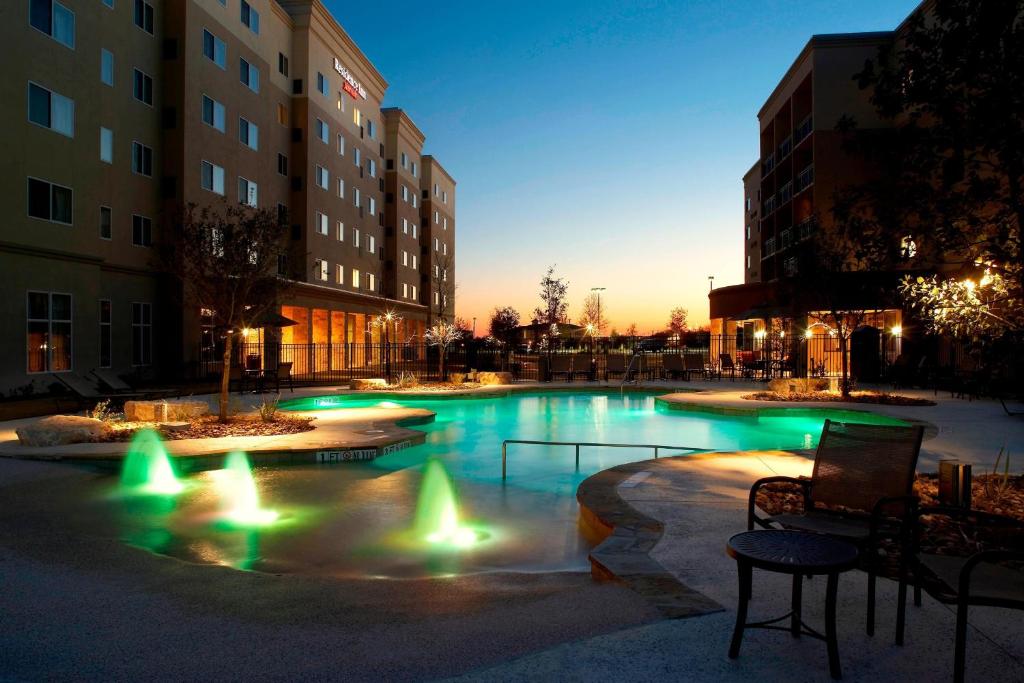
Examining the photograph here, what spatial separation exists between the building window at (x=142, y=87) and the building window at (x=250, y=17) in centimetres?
613

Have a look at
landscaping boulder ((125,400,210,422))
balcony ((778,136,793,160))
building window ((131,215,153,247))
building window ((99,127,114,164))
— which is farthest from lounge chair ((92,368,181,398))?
balcony ((778,136,793,160))

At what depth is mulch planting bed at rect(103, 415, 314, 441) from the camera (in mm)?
11242

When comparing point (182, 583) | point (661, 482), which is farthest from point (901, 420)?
point (182, 583)

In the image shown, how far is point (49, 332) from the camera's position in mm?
17000

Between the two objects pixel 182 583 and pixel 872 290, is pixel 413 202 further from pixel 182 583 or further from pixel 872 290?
pixel 182 583

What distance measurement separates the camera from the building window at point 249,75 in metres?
27.1

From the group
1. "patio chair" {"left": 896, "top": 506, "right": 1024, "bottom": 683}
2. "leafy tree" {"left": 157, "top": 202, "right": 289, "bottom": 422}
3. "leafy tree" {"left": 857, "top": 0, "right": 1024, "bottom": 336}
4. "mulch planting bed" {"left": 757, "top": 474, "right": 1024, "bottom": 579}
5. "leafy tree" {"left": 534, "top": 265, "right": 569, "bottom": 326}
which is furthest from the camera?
"leafy tree" {"left": 534, "top": 265, "right": 569, "bottom": 326}

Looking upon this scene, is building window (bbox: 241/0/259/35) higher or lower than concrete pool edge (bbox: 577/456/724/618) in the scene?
higher

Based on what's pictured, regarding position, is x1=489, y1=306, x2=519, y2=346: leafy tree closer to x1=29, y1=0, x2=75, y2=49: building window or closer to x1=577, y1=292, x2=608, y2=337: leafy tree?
x1=577, y1=292, x2=608, y2=337: leafy tree

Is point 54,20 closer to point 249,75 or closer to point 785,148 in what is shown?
A: point 249,75

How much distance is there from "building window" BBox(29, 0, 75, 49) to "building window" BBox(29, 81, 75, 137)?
1476mm

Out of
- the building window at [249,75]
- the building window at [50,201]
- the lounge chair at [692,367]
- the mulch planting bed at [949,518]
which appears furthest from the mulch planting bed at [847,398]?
the building window at [249,75]

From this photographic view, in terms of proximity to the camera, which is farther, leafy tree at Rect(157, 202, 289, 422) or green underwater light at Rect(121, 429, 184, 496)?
leafy tree at Rect(157, 202, 289, 422)

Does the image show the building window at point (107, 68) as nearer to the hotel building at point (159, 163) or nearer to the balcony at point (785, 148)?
the hotel building at point (159, 163)
